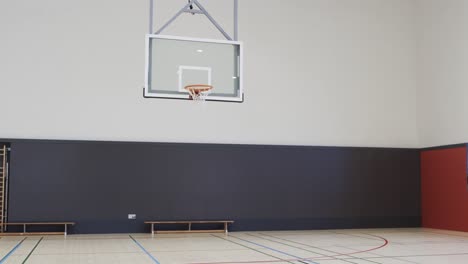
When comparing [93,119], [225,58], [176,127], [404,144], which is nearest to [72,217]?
[93,119]

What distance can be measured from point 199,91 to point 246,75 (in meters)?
4.39

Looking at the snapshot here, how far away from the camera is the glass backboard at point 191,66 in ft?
34.7

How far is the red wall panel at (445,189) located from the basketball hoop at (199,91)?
271 inches

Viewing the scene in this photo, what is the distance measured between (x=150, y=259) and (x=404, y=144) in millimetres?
9482

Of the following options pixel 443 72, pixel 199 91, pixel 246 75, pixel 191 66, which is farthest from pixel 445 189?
pixel 191 66

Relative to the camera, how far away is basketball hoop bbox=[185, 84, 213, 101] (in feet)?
34.6

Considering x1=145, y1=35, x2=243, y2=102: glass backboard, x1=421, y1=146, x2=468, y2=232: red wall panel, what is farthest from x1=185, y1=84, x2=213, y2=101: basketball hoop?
x1=421, y1=146, x2=468, y2=232: red wall panel

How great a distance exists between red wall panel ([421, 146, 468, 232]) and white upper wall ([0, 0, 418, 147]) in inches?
43.7

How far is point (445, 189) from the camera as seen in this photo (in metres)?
14.6

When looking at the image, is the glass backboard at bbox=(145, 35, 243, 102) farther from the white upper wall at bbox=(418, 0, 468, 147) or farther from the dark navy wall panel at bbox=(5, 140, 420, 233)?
the white upper wall at bbox=(418, 0, 468, 147)

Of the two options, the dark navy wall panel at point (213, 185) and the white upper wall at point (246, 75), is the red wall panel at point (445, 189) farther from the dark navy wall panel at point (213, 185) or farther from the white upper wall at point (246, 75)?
the white upper wall at point (246, 75)

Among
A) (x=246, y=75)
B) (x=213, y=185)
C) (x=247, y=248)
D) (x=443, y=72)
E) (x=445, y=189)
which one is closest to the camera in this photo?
(x=247, y=248)

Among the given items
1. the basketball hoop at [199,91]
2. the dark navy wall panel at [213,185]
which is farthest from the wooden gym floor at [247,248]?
the basketball hoop at [199,91]

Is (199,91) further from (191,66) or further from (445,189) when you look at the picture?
(445,189)
